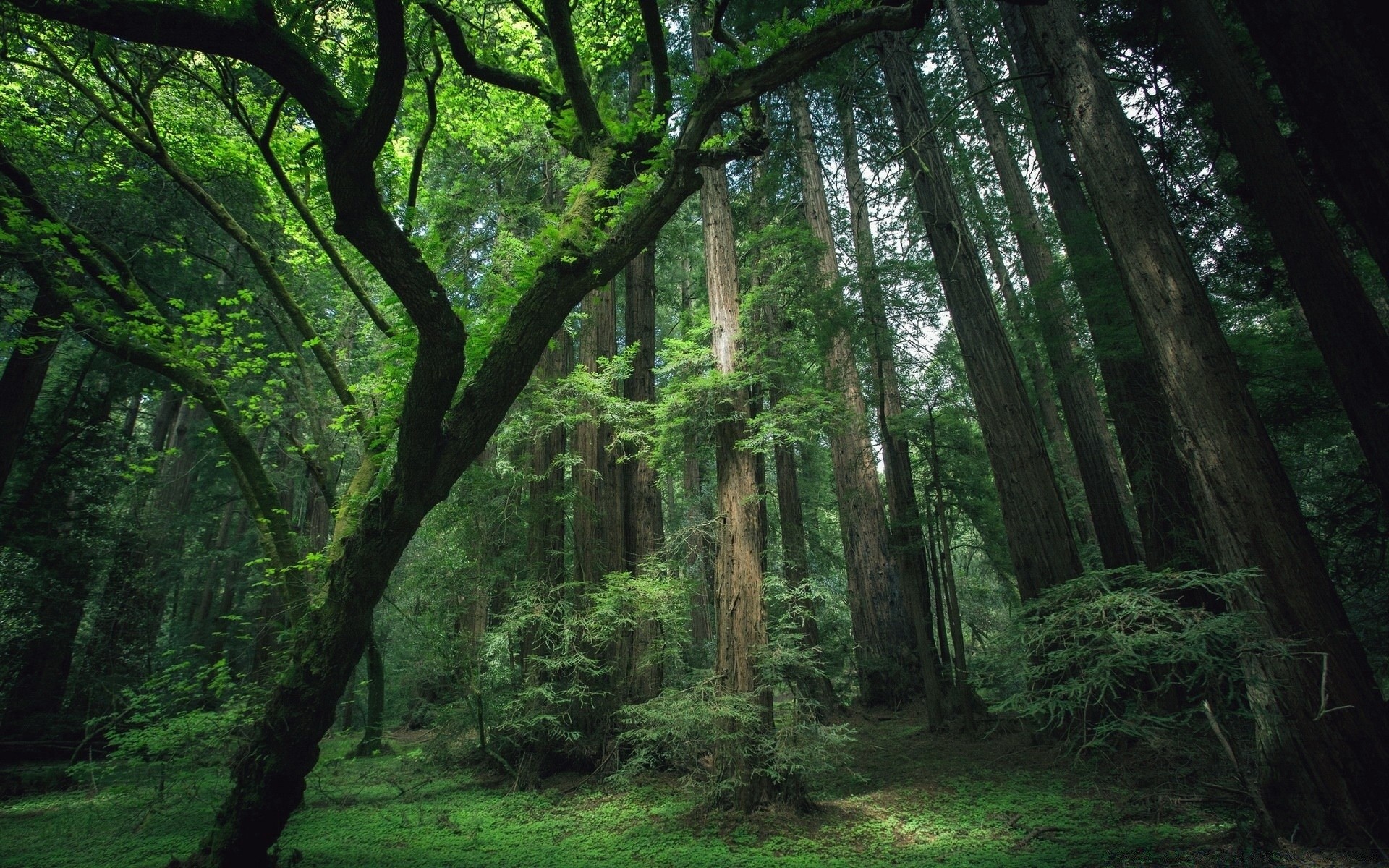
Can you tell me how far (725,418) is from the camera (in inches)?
230

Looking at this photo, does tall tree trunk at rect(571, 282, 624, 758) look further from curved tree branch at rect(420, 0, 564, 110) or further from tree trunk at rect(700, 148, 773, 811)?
curved tree branch at rect(420, 0, 564, 110)

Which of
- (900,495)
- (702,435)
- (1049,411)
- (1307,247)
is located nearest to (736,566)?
(702,435)

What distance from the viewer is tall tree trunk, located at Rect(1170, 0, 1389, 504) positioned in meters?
3.40

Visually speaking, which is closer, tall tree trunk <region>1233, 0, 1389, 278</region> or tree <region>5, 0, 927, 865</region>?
tall tree trunk <region>1233, 0, 1389, 278</region>

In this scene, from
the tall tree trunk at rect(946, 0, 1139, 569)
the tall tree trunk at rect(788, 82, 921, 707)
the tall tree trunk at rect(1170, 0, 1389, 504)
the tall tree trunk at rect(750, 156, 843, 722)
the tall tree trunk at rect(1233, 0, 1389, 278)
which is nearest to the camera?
the tall tree trunk at rect(1233, 0, 1389, 278)

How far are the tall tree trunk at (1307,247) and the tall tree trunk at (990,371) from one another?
2.18 meters

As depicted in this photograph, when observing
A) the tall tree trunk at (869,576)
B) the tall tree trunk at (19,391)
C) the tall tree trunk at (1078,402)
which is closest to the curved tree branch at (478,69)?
the tall tree trunk at (1078,402)

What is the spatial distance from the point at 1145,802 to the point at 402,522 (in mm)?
5643

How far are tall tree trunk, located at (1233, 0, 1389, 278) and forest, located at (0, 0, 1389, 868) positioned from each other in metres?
0.02

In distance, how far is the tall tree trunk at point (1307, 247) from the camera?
340 centimetres

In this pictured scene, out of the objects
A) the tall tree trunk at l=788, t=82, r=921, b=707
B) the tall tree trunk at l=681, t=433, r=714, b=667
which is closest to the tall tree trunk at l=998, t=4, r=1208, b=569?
the tall tree trunk at l=788, t=82, r=921, b=707

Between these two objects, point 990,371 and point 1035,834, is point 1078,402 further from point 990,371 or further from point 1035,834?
point 1035,834

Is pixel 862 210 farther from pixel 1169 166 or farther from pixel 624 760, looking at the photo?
pixel 624 760

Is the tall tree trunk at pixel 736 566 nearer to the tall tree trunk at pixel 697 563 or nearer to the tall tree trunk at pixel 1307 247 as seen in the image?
the tall tree trunk at pixel 697 563
